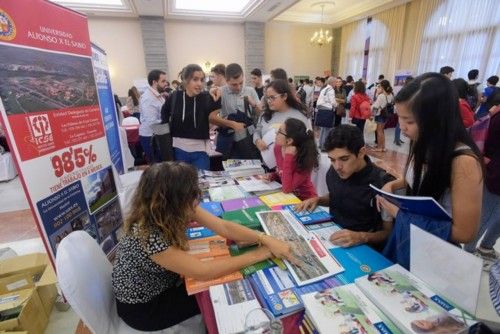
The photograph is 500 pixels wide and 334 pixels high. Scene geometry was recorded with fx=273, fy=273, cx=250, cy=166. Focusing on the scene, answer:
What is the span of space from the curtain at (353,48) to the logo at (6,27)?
10577mm

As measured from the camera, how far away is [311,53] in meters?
11.1

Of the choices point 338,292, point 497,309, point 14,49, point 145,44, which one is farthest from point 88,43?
point 145,44

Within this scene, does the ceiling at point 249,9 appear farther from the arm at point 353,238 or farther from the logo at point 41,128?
the arm at point 353,238

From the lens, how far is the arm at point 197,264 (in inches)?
38.2

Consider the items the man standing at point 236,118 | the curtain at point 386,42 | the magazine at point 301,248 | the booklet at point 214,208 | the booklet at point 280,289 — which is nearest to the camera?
the booklet at point 280,289

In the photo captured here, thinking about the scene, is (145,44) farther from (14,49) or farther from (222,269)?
(222,269)

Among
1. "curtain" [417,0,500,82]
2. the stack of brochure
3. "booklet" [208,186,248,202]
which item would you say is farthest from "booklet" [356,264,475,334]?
"curtain" [417,0,500,82]

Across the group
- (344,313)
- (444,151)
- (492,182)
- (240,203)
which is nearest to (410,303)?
(344,313)

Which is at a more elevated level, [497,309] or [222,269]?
[497,309]

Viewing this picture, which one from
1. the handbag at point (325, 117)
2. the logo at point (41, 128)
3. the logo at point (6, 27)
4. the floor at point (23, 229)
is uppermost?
the logo at point (6, 27)

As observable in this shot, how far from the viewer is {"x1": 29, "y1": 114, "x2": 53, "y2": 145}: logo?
1394 millimetres

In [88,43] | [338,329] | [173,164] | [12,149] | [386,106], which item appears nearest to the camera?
[338,329]

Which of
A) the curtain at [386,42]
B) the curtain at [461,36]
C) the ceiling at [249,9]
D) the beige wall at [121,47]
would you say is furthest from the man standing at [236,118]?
the curtain at [386,42]

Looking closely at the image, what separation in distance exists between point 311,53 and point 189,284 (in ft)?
38.2
